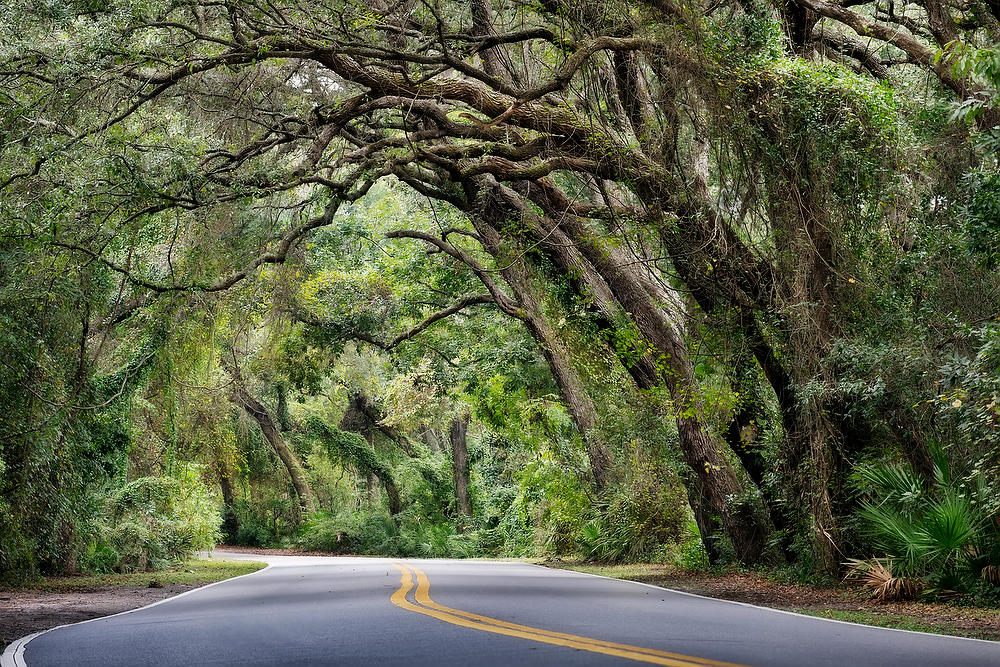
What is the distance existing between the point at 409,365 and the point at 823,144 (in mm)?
20081

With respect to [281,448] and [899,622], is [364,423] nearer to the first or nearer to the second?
[281,448]

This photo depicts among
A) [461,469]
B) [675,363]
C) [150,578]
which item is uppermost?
[675,363]

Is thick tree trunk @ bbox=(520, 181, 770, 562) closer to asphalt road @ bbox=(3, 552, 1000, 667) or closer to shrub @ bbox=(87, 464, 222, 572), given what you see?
asphalt road @ bbox=(3, 552, 1000, 667)

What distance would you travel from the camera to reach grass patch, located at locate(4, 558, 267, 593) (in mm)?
18234

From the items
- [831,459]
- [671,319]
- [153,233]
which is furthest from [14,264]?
[831,459]

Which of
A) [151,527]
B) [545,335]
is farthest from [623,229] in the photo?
[151,527]

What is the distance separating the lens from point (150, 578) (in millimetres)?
21141

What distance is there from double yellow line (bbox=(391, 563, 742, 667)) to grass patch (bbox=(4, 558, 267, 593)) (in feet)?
25.1

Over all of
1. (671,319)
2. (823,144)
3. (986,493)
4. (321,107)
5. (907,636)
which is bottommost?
(907,636)

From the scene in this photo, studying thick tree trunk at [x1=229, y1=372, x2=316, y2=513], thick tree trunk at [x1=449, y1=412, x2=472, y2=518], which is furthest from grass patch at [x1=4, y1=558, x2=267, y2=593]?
thick tree trunk at [x1=449, y1=412, x2=472, y2=518]

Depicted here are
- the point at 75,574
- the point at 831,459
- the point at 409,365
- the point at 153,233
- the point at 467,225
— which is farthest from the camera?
the point at 409,365

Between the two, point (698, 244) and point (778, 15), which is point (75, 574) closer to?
point (698, 244)

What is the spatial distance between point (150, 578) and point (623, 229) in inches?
496

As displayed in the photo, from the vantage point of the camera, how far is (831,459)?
14.9m
